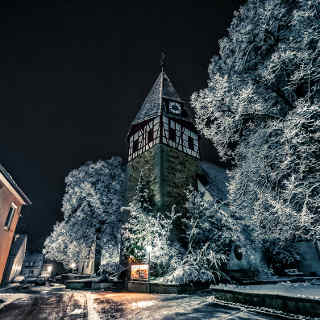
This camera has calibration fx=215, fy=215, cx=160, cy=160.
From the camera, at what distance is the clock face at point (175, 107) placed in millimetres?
19328

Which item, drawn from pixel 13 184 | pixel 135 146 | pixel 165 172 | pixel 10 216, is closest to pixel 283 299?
pixel 165 172

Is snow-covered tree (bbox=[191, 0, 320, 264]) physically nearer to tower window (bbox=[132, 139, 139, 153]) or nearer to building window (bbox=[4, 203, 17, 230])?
tower window (bbox=[132, 139, 139, 153])

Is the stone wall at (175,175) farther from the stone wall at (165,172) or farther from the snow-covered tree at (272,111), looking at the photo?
the snow-covered tree at (272,111)

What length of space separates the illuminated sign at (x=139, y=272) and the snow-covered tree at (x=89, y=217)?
6432 millimetres

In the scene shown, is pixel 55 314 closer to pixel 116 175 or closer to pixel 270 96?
pixel 270 96

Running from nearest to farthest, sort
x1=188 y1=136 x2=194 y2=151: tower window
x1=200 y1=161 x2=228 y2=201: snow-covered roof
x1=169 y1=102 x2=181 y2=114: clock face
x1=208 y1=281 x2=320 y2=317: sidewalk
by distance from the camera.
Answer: x1=208 y1=281 x2=320 y2=317: sidewalk, x1=200 y1=161 x2=228 y2=201: snow-covered roof, x1=188 y1=136 x2=194 y2=151: tower window, x1=169 y1=102 x2=181 y2=114: clock face

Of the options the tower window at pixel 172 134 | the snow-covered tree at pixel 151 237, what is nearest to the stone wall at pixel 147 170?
the snow-covered tree at pixel 151 237

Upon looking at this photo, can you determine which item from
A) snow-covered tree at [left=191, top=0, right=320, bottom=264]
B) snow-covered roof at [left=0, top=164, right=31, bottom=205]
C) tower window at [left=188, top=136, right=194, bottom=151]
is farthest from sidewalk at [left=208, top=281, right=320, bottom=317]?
tower window at [left=188, top=136, right=194, bottom=151]

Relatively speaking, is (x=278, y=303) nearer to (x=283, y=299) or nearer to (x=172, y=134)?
(x=283, y=299)

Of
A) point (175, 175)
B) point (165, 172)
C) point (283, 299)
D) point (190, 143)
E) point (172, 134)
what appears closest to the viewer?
point (283, 299)

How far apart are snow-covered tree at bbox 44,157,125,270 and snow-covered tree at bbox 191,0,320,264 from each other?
13.5 metres

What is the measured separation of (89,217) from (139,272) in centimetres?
876

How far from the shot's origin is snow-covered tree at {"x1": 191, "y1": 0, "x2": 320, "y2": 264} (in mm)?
6059

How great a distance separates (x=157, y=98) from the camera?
1984 centimetres
